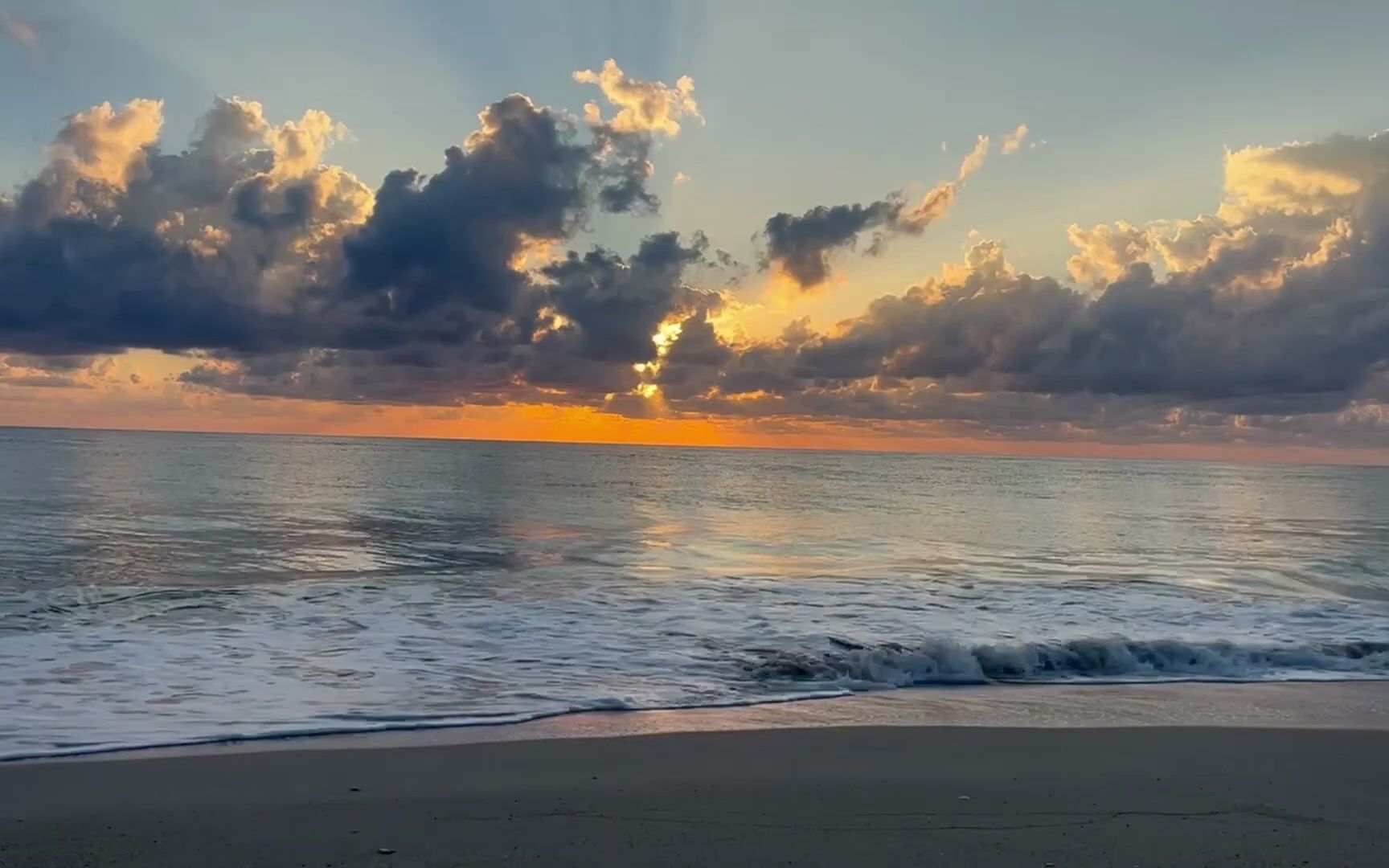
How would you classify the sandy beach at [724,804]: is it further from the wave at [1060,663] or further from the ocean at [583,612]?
the wave at [1060,663]

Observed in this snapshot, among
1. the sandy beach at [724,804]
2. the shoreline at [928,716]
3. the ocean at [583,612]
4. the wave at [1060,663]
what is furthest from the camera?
the wave at [1060,663]

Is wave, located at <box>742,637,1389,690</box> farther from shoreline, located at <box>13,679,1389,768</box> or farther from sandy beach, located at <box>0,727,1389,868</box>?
sandy beach, located at <box>0,727,1389,868</box>

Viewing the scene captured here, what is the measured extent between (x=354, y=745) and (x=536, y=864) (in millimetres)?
3267

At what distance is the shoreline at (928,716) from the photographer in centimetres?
784

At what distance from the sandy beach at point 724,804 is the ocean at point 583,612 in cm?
138

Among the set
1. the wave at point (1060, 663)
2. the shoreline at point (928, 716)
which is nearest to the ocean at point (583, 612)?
the wave at point (1060, 663)

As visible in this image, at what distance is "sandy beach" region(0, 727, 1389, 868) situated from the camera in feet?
17.8

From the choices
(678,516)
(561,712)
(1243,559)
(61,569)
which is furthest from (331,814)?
(678,516)

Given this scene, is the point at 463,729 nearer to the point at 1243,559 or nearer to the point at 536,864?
the point at 536,864

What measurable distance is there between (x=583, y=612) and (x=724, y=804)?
9195mm

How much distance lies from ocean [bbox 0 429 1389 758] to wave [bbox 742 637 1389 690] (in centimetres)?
5

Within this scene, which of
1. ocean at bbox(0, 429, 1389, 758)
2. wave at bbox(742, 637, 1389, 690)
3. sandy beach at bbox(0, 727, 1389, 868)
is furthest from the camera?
wave at bbox(742, 637, 1389, 690)

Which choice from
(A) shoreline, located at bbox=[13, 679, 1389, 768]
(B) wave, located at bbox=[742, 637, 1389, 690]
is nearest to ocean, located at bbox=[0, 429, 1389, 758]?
(B) wave, located at bbox=[742, 637, 1389, 690]

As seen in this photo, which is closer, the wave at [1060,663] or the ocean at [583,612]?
the ocean at [583,612]
